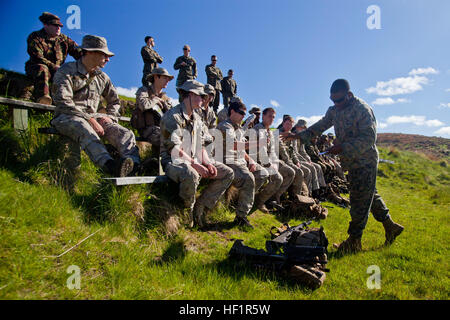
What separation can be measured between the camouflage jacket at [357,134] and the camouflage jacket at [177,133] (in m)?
2.50

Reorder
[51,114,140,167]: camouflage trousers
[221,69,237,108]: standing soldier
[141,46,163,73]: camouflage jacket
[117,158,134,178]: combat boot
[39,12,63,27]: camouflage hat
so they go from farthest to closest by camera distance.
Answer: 1. [221,69,237,108]: standing soldier
2. [141,46,163,73]: camouflage jacket
3. [39,12,63,27]: camouflage hat
4. [51,114,140,167]: camouflage trousers
5. [117,158,134,178]: combat boot

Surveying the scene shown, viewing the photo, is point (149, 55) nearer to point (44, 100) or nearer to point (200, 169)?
point (44, 100)

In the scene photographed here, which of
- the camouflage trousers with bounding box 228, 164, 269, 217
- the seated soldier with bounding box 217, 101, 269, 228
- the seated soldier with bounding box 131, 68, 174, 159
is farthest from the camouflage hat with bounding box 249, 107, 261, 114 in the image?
the camouflage trousers with bounding box 228, 164, 269, 217

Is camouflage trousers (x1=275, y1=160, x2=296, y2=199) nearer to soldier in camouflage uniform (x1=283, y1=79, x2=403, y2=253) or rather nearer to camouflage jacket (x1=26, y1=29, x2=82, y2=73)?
soldier in camouflage uniform (x1=283, y1=79, x2=403, y2=253)

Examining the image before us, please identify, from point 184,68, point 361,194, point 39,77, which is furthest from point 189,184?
point 184,68

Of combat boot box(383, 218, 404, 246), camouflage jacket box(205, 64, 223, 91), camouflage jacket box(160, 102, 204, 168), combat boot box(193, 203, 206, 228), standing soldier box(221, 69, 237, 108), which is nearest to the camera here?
camouflage jacket box(160, 102, 204, 168)

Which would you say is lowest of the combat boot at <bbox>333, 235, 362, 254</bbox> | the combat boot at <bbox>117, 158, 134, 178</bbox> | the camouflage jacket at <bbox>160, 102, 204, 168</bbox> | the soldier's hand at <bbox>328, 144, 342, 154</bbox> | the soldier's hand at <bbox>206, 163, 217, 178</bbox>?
the combat boot at <bbox>333, 235, 362, 254</bbox>

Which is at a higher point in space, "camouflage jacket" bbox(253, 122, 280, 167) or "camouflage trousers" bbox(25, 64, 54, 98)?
"camouflage trousers" bbox(25, 64, 54, 98)

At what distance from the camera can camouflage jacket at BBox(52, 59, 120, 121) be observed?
123 inches

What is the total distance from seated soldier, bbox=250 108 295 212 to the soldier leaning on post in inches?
123

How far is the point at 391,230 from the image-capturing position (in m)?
4.21

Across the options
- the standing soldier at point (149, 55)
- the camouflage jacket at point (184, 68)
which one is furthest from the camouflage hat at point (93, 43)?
the camouflage jacket at point (184, 68)
